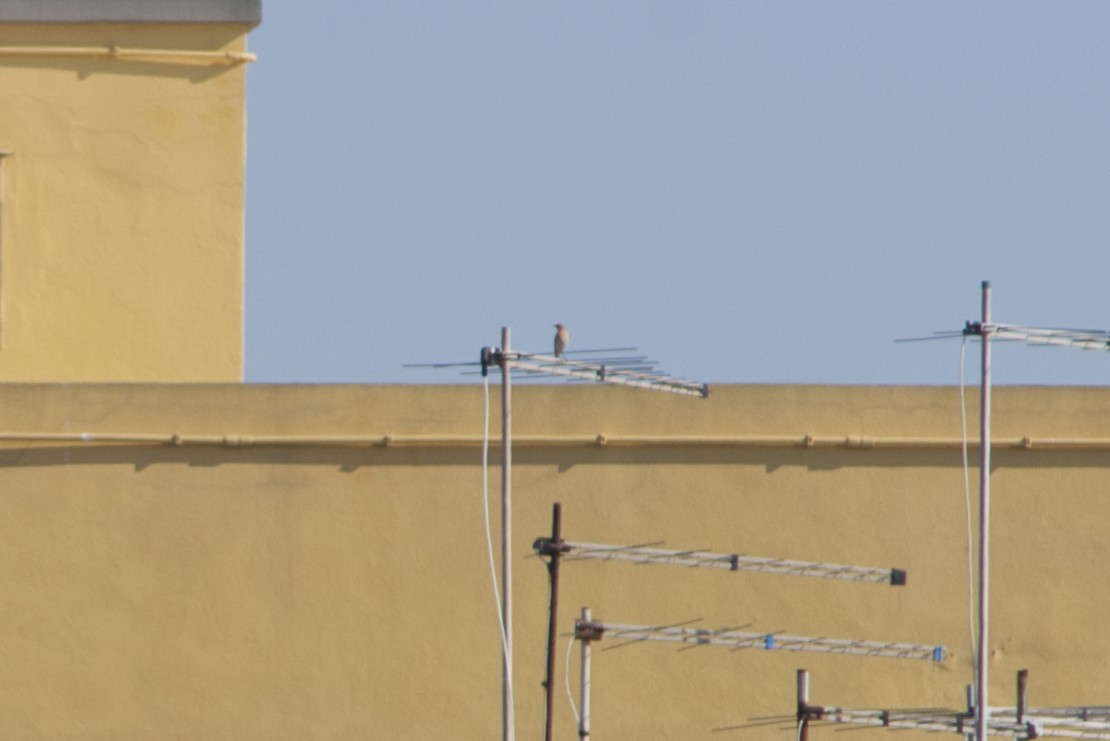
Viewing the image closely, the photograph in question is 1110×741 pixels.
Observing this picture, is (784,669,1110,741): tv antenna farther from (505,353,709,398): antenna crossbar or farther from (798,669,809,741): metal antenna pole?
(505,353,709,398): antenna crossbar

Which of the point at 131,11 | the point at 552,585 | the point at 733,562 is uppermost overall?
the point at 131,11

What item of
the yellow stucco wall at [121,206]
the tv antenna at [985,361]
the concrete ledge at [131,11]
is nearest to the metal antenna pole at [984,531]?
the tv antenna at [985,361]

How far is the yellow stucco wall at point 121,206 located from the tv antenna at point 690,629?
3.42 meters

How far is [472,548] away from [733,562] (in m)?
1.80

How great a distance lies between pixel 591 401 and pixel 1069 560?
3115mm

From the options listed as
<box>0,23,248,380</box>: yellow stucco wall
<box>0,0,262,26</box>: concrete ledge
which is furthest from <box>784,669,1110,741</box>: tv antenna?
<box>0,0,262,26</box>: concrete ledge

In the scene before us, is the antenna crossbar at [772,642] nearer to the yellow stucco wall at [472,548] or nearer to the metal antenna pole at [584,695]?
the yellow stucco wall at [472,548]

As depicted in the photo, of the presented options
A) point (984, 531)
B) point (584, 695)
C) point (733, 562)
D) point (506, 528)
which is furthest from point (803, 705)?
point (506, 528)

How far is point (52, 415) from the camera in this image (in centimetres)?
1894

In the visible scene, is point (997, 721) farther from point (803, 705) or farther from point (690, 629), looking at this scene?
point (690, 629)

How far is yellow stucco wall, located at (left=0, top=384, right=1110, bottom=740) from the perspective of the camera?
1884cm

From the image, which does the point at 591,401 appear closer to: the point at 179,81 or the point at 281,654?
the point at 281,654

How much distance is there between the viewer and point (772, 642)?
1839 centimetres

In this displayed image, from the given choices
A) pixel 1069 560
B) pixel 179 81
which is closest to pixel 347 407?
pixel 179 81
